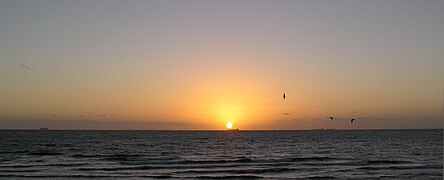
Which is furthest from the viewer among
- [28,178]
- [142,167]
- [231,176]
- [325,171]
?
[142,167]

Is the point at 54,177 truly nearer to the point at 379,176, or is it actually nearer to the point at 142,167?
the point at 142,167

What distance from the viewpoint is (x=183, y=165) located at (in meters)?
46.5

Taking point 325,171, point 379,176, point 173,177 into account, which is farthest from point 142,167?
point 379,176

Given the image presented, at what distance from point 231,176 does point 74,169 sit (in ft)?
44.8

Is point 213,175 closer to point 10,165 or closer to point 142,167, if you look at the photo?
point 142,167

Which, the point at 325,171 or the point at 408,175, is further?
the point at 325,171

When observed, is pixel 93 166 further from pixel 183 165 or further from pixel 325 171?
pixel 325 171

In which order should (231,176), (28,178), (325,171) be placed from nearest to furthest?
(28,178) → (231,176) → (325,171)

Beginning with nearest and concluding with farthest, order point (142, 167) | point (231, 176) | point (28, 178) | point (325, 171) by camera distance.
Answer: point (28, 178)
point (231, 176)
point (325, 171)
point (142, 167)

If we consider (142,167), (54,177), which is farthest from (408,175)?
(54,177)

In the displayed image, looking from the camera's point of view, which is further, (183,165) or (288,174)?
(183,165)

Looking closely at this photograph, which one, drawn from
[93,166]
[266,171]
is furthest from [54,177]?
[266,171]

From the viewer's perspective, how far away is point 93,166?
146 ft

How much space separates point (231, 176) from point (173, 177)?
13.8ft
